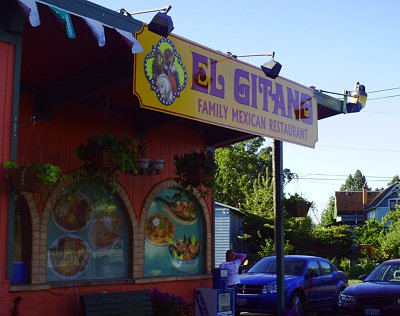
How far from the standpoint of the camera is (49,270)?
919 centimetres

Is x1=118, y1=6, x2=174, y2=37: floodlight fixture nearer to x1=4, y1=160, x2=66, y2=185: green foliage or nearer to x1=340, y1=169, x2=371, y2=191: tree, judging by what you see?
x1=4, y1=160, x2=66, y2=185: green foliage

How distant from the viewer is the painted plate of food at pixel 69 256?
9.32 m

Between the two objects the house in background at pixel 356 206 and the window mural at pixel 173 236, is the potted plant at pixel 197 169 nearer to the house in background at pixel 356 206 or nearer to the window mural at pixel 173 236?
the window mural at pixel 173 236

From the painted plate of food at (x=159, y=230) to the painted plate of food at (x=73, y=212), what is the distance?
1.44 m

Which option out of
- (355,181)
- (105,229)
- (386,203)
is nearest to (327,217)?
(386,203)

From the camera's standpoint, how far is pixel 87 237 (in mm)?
9914

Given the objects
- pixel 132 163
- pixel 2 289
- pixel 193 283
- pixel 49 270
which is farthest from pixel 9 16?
pixel 193 283

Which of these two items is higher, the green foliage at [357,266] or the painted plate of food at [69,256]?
the painted plate of food at [69,256]

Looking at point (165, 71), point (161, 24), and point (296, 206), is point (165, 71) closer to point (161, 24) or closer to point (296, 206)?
point (161, 24)

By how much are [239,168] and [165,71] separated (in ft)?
133

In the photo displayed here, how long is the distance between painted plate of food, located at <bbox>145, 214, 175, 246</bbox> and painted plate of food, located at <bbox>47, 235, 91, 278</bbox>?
1.49 meters

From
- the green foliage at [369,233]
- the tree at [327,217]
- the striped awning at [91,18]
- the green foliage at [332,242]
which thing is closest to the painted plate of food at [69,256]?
the striped awning at [91,18]

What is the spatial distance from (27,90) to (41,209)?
193 centimetres

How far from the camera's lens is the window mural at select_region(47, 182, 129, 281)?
30.7 ft
